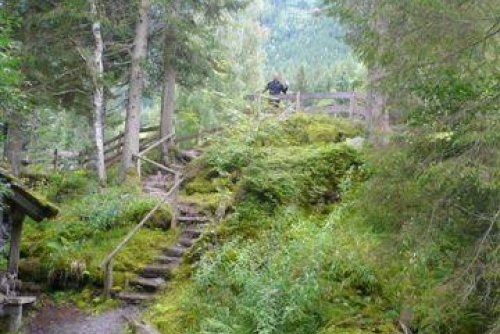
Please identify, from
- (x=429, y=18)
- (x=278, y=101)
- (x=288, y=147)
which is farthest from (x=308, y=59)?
(x=429, y=18)

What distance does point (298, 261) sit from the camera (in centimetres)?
795

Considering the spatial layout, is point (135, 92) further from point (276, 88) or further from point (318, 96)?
point (276, 88)

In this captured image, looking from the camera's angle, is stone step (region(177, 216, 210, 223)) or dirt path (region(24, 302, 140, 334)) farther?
stone step (region(177, 216, 210, 223))

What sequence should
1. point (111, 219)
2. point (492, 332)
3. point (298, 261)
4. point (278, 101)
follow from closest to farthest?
point (492, 332), point (298, 261), point (111, 219), point (278, 101)

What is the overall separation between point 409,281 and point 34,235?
352 inches

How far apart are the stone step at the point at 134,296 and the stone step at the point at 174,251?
1121 millimetres

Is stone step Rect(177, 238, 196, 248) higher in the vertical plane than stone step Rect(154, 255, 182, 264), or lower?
higher

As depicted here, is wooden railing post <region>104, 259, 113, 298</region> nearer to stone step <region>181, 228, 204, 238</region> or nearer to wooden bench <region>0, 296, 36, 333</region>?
wooden bench <region>0, 296, 36, 333</region>

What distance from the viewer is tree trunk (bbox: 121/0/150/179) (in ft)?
53.7

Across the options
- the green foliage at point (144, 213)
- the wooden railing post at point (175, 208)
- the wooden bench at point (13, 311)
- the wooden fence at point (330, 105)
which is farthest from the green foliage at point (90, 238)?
the wooden fence at point (330, 105)

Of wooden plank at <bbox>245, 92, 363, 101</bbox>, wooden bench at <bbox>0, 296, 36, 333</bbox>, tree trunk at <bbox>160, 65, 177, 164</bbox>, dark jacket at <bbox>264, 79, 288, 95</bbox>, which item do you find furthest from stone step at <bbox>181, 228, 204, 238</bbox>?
dark jacket at <bbox>264, 79, 288, 95</bbox>

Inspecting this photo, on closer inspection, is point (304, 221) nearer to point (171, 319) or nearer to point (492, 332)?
point (171, 319)

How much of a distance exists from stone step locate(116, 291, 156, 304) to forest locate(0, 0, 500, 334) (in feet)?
0.10

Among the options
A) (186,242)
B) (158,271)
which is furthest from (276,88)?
(158,271)
